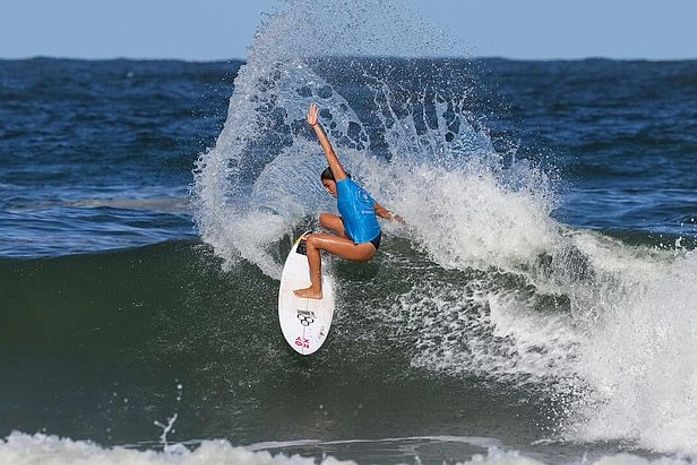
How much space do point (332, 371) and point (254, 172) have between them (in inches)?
164

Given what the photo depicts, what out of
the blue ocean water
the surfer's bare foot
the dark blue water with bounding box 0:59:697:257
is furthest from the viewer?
the dark blue water with bounding box 0:59:697:257

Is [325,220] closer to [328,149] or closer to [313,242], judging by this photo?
[313,242]

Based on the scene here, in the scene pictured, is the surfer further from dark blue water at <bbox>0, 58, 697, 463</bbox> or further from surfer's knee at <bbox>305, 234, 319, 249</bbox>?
dark blue water at <bbox>0, 58, 697, 463</bbox>

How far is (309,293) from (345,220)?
28.8 inches

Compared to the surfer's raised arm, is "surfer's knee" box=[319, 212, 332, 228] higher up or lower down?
lower down

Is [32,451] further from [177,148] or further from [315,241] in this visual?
[177,148]

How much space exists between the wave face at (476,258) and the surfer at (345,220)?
41.6 inches

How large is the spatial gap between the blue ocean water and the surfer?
94cm

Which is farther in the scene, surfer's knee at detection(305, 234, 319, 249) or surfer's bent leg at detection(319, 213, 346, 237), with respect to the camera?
surfer's bent leg at detection(319, 213, 346, 237)

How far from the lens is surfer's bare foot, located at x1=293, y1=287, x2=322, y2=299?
915cm

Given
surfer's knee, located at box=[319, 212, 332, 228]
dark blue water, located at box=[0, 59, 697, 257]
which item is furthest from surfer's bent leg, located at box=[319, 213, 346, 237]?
dark blue water, located at box=[0, 59, 697, 257]

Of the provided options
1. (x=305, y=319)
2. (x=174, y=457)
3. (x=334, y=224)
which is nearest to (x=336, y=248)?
(x=334, y=224)

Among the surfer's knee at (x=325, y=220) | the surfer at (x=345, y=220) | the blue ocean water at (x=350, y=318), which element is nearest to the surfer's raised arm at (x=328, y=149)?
the surfer at (x=345, y=220)

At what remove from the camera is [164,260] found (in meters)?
11.3
